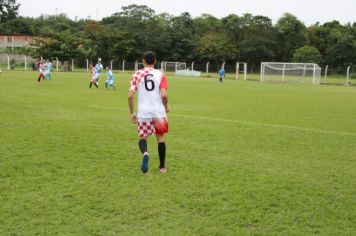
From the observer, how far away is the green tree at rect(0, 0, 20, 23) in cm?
9178

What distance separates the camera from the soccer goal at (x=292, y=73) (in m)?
45.0

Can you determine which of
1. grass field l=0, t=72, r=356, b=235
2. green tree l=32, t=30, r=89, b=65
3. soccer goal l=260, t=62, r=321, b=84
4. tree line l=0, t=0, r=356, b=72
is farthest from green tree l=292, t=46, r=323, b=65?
grass field l=0, t=72, r=356, b=235

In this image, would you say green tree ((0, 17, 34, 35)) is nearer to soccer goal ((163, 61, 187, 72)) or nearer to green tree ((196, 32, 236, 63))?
green tree ((196, 32, 236, 63))

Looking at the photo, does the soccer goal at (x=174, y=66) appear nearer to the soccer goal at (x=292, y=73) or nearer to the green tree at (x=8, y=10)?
the soccer goal at (x=292, y=73)

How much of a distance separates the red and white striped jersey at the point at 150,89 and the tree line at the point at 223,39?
202ft

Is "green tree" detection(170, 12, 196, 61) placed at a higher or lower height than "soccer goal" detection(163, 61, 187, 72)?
higher

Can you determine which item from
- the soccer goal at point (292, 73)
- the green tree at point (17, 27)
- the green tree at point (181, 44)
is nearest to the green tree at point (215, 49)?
the green tree at point (181, 44)

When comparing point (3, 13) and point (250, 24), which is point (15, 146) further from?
point (3, 13)

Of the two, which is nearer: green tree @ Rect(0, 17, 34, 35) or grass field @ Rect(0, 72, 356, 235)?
grass field @ Rect(0, 72, 356, 235)

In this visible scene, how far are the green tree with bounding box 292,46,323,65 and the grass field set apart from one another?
2358 inches

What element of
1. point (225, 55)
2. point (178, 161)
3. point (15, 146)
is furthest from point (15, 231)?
point (225, 55)

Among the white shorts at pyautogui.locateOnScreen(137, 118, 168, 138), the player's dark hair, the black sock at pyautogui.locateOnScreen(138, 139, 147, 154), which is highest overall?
the player's dark hair

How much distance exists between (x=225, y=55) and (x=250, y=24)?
25.2 feet

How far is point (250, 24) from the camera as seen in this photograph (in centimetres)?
7525
